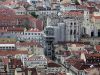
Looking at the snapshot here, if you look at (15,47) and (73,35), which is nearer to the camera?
(15,47)

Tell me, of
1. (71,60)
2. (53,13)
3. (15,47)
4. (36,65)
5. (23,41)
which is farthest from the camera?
(53,13)

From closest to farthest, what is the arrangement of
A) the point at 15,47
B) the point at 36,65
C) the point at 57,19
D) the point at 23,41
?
the point at 36,65 → the point at 15,47 → the point at 23,41 → the point at 57,19

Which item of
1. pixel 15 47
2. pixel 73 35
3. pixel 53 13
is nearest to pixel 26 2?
pixel 53 13

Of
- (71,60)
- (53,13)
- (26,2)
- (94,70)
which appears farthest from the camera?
(26,2)

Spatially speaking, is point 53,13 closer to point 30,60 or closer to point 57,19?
point 57,19

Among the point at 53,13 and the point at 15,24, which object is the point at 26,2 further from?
the point at 15,24

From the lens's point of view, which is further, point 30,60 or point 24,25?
point 24,25

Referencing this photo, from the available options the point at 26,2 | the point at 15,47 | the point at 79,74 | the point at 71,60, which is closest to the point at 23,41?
the point at 15,47

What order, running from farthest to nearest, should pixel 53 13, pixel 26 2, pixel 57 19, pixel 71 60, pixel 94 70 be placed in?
1. pixel 26 2
2. pixel 53 13
3. pixel 57 19
4. pixel 71 60
5. pixel 94 70
